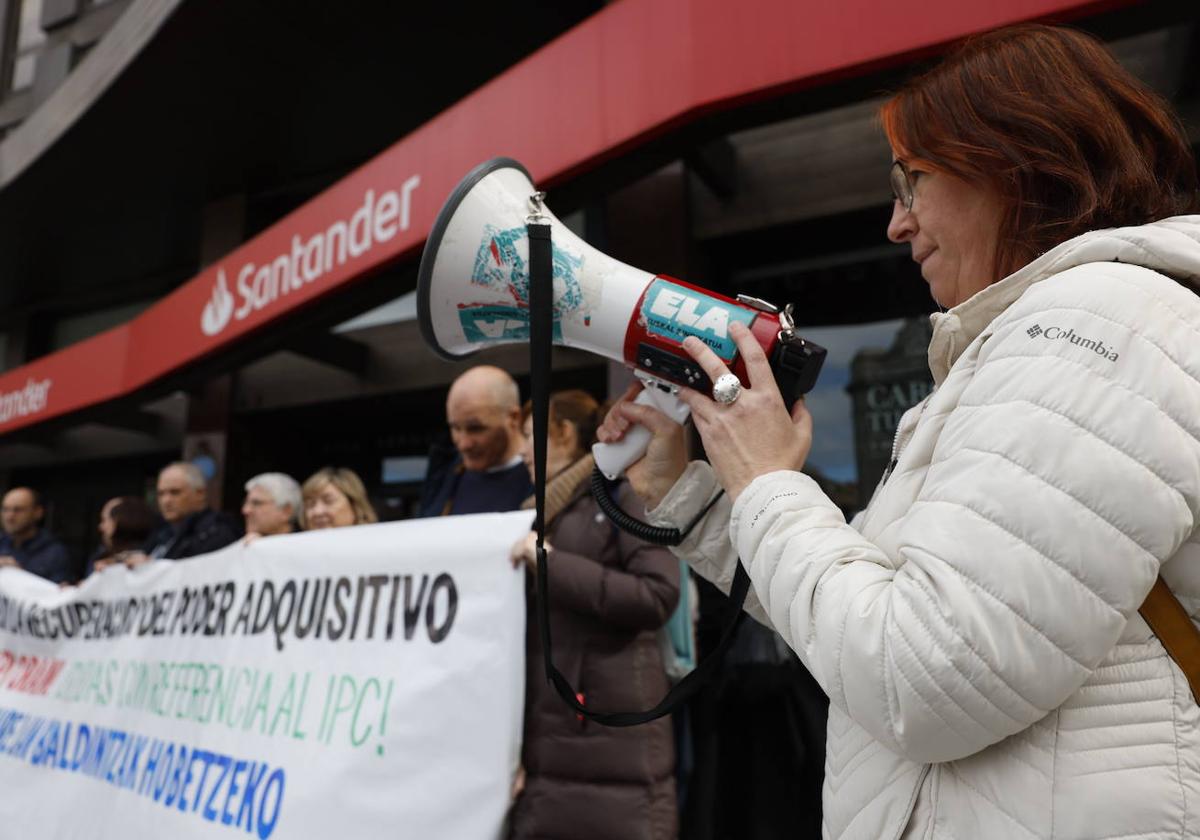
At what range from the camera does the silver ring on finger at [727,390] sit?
112 centimetres

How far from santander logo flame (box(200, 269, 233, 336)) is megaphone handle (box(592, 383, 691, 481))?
4476mm

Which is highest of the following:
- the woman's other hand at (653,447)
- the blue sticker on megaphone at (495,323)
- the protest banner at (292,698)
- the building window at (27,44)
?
the building window at (27,44)

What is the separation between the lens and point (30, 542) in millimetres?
5855

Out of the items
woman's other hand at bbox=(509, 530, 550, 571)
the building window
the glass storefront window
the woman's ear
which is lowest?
woman's other hand at bbox=(509, 530, 550, 571)

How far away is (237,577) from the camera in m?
3.09

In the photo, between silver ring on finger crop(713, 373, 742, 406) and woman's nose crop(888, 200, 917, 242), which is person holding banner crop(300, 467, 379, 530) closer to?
silver ring on finger crop(713, 373, 742, 406)

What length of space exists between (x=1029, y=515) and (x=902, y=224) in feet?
1.65

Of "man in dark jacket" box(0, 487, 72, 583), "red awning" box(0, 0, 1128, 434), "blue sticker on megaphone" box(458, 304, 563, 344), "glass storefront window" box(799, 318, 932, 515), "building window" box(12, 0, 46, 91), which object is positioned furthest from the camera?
"building window" box(12, 0, 46, 91)

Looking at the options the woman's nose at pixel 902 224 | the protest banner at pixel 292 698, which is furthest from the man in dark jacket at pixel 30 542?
the woman's nose at pixel 902 224

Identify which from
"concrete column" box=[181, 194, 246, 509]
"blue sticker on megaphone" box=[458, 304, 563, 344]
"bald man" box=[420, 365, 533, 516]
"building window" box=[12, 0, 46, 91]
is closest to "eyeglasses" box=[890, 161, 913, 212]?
"blue sticker on megaphone" box=[458, 304, 563, 344]

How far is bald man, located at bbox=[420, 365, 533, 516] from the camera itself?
10.1ft

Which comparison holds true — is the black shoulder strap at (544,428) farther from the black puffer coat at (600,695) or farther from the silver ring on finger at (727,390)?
the black puffer coat at (600,695)

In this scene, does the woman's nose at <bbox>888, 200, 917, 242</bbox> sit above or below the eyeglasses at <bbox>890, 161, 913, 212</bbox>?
below

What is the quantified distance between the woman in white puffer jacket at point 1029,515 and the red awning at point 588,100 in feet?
6.10
